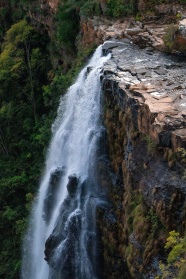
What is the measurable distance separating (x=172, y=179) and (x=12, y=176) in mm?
10152

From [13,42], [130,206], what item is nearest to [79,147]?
[130,206]

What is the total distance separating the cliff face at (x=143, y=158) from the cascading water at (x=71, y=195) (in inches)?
21.0

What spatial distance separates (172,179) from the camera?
704 centimetres

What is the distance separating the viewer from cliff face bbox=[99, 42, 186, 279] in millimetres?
7141

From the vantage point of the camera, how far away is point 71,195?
10469 millimetres

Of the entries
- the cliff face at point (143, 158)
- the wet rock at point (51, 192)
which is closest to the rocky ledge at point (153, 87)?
the cliff face at point (143, 158)

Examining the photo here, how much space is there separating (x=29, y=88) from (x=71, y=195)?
9.36 m

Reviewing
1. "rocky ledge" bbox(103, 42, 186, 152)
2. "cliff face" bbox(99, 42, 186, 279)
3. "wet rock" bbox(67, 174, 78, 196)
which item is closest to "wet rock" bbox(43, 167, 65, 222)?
"wet rock" bbox(67, 174, 78, 196)

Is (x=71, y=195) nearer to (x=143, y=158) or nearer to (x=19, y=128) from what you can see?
(x=143, y=158)

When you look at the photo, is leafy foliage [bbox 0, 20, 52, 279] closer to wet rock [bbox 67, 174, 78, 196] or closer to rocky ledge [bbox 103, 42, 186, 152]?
wet rock [bbox 67, 174, 78, 196]

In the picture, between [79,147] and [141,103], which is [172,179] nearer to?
[141,103]

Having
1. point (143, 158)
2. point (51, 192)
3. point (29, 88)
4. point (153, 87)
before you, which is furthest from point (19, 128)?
point (143, 158)

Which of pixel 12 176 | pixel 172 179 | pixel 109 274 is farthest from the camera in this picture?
pixel 12 176

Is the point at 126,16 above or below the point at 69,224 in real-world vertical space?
above
